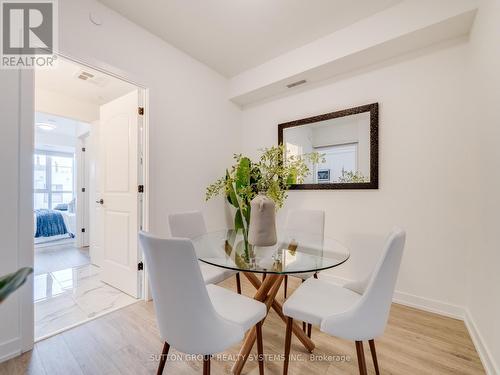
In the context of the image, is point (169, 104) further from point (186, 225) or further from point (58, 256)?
point (58, 256)

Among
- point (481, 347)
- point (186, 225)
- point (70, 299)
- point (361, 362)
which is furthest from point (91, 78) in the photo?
point (481, 347)

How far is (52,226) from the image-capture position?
15.9 feet

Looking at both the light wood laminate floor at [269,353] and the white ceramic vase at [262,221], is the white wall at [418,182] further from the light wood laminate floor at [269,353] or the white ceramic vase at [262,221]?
the white ceramic vase at [262,221]

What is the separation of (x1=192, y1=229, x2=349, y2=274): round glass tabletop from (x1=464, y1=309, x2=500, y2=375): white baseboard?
3.27 feet

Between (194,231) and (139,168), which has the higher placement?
(139,168)

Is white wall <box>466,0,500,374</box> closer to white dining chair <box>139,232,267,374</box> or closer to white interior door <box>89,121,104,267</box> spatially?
white dining chair <box>139,232,267,374</box>

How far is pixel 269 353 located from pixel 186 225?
1.27m

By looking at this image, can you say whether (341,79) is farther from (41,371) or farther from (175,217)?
(41,371)

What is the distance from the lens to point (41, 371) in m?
1.42

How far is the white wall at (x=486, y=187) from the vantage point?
55.1 inches

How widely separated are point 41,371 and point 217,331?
1.34 m

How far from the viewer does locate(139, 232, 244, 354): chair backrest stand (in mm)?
910

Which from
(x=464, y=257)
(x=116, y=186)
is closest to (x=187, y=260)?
(x=116, y=186)

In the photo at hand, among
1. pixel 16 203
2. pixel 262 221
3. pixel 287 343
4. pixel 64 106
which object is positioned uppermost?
pixel 64 106
